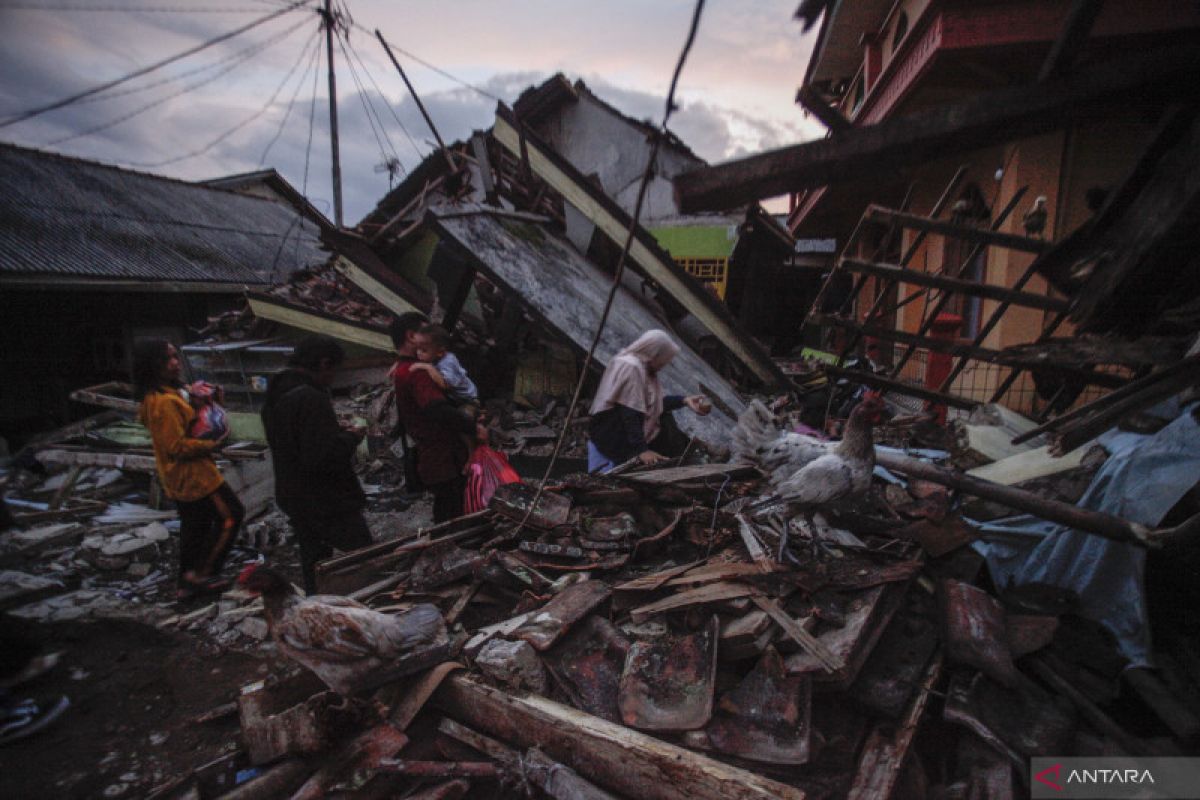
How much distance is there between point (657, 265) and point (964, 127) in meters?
6.33

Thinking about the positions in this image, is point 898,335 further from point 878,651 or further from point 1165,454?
point 878,651

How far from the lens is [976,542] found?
329cm

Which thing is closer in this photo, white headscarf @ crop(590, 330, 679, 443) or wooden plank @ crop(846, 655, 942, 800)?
wooden plank @ crop(846, 655, 942, 800)

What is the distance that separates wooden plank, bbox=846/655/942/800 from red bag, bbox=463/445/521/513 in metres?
2.82

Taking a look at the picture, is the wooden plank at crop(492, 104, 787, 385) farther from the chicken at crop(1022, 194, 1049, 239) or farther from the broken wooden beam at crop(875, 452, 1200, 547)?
the broken wooden beam at crop(875, 452, 1200, 547)

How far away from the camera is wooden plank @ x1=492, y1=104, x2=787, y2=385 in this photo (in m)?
7.56

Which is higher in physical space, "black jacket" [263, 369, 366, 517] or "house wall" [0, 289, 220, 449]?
"house wall" [0, 289, 220, 449]

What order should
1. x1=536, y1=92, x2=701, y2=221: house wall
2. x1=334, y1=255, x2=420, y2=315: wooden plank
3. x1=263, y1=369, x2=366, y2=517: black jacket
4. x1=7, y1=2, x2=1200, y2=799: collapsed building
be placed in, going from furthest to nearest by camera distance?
x1=536, y1=92, x2=701, y2=221: house wall
x1=334, y1=255, x2=420, y2=315: wooden plank
x1=263, y1=369, x2=366, y2=517: black jacket
x1=7, y1=2, x2=1200, y2=799: collapsed building

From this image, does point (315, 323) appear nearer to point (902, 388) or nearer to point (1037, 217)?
point (902, 388)

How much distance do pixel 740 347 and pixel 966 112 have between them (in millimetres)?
6332

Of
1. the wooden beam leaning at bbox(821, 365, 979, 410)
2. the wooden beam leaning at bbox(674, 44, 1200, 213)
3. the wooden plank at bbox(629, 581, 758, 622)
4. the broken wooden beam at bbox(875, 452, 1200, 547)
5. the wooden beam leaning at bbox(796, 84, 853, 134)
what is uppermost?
the wooden beam leaning at bbox(796, 84, 853, 134)

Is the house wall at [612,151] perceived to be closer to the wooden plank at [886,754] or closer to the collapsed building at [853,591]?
the collapsed building at [853,591]

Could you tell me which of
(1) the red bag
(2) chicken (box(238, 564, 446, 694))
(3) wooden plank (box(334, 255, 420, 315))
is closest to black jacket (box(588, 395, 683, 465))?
(1) the red bag

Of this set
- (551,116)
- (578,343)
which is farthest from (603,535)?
(551,116)
